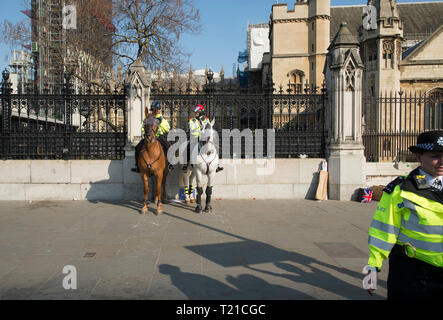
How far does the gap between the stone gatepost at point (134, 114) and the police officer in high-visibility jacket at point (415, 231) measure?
27.4 ft

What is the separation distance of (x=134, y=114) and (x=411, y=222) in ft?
29.2

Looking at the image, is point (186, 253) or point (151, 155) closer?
point (186, 253)

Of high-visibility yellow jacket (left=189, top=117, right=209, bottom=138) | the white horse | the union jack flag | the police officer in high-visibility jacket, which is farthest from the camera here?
the union jack flag

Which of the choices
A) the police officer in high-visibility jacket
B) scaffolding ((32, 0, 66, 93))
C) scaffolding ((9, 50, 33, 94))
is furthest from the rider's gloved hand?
scaffolding ((32, 0, 66, 93))

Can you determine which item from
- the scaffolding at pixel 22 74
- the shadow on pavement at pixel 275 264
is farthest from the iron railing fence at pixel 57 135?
the shadow on pavement at pixel 275 264

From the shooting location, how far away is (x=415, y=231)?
2.50m

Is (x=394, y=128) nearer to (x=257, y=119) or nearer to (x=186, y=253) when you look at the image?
(x=257, y=119)

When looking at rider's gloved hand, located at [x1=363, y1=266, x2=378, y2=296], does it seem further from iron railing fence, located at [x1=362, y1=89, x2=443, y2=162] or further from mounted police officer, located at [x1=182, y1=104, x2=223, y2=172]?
iron railing fence, located at [x1=362, y1=89, x2=443, y2=162]

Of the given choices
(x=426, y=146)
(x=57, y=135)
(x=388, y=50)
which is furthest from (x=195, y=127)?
(x=388, y=50)

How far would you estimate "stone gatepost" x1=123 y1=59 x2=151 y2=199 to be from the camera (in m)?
10.1

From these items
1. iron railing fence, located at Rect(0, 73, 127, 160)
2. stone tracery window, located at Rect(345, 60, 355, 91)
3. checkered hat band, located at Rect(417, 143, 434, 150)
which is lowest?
checkered hat band, located at Rect(417, 143, 434, 150)

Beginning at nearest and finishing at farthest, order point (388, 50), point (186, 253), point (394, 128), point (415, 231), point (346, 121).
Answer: point (415, 231)
point (186, 253)
point (346, 121)
point (394, 128)
point (388, 50)

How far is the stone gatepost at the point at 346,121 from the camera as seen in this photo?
10.1m
